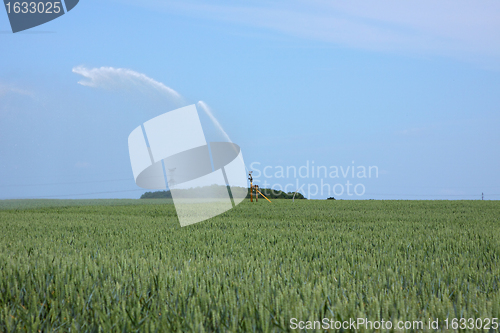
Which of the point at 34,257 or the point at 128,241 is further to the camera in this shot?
the point at 128,241

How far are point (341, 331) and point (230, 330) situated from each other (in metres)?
0.71

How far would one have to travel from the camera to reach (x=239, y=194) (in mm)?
26328

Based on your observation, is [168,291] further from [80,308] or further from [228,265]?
[228,265]

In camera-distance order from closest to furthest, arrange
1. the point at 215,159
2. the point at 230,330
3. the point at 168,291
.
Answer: the point at 230,330
the point at 168,291
the point at 215,159

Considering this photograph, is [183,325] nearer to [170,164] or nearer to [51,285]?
[51,285]

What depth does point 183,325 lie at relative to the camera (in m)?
2.38

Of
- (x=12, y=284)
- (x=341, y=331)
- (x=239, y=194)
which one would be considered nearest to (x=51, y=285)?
(x=12, y=284)

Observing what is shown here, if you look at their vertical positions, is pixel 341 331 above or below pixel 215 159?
below

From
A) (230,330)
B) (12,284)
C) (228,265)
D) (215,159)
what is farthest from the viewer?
(215,159)

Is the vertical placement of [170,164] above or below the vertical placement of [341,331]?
above

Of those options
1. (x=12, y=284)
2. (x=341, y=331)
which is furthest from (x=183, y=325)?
(x=12, y=284)

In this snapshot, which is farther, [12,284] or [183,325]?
[12,284]

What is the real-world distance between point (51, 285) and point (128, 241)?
3541 millimetres

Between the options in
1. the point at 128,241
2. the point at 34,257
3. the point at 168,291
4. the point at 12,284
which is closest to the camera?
the point at 168,291
